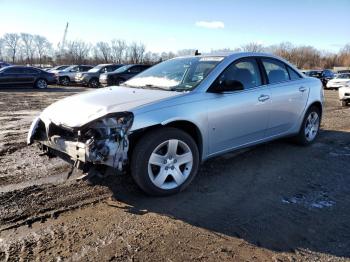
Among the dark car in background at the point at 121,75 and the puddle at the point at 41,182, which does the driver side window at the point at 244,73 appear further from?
the dark car in background at the point at 121,75

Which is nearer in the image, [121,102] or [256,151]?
[121,102]

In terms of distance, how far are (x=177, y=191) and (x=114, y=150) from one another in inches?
38.4

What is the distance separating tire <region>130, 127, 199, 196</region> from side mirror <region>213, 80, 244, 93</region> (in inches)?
31.1

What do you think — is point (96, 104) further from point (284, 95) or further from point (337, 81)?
point (337, 81)

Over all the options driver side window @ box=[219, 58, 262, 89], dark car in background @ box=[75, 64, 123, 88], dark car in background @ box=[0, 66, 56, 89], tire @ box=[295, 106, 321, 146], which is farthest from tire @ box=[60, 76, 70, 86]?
driver side window @ box=[219, 58, 262, 89]

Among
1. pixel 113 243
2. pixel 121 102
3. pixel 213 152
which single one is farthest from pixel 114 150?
pixel 213 152

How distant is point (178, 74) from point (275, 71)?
5.46 feet

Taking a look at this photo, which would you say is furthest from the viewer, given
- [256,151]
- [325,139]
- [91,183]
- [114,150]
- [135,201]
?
[325,139]

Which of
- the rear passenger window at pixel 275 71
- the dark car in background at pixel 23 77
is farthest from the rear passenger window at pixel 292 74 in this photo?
the dark car in background at pixel 23 77

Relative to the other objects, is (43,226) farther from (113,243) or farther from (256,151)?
(256,151)

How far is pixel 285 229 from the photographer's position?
139 inches

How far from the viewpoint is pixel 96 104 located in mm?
4238

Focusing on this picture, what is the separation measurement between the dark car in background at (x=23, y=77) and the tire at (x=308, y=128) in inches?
737

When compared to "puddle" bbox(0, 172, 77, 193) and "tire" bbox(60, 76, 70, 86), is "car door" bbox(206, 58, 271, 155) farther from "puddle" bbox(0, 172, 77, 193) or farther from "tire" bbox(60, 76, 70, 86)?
"tire" bbox(60, 76, 70, 86)
